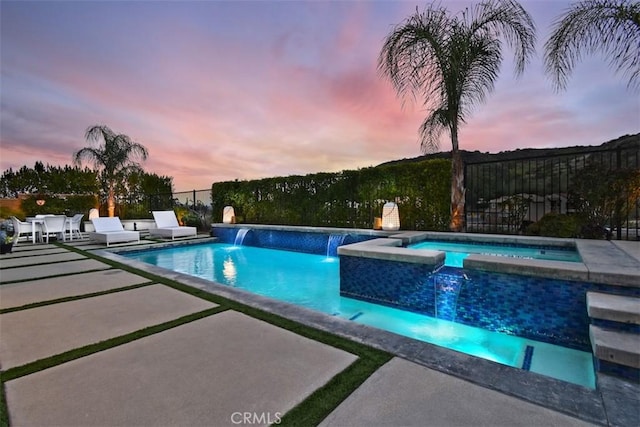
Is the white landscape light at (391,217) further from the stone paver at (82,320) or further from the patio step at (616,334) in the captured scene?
the stone paver at (82,320)

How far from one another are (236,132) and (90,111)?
6406 mm

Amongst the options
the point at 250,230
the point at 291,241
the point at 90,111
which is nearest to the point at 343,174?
the point at 291,241

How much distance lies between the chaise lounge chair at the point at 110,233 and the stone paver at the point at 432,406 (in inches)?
393

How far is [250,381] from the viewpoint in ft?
5.84

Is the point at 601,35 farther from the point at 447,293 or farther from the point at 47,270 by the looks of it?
→ the point at 47,270

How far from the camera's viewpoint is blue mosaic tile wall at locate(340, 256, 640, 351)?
9.80ft

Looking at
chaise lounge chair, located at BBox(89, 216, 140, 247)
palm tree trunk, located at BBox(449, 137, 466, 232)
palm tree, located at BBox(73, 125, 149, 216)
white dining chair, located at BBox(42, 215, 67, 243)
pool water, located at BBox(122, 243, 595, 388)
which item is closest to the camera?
pool water, located at BBox(122, 243, 595, 388)

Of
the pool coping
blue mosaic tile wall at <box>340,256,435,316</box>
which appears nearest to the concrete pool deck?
the pool coping

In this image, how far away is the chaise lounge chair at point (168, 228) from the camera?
34.4 ft

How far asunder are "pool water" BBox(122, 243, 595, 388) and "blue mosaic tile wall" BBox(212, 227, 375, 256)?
395 mm

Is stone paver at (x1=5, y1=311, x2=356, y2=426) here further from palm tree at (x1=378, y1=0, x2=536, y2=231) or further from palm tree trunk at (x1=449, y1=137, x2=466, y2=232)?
palm tree at (x1=378, y1=0, x2=536, y2=231)

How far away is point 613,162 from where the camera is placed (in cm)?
625

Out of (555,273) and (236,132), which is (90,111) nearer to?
(236,132)

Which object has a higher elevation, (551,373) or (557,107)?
(557,107)
